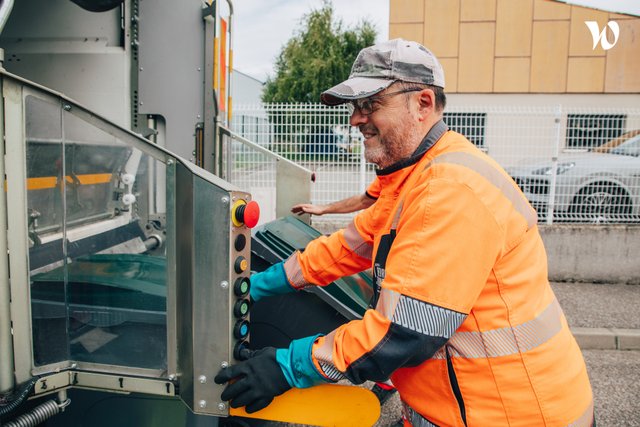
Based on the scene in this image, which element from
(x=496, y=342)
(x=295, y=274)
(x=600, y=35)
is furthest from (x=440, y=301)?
(x=600, y=35)

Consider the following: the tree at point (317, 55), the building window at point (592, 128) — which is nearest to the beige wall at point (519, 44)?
the tree at point (317, 55)

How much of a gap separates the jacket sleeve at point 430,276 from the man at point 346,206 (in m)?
1.96

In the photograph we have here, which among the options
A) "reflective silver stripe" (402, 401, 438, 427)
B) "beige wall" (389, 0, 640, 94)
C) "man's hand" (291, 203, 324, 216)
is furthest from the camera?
"beige wall" (389, 0, 640, 94)

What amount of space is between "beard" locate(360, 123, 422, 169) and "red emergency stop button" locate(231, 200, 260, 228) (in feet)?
1.38

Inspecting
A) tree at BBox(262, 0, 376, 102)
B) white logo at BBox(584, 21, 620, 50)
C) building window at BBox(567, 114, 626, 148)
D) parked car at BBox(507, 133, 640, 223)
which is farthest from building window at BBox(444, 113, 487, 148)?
tree at BBox(262, 0, 376, 102)

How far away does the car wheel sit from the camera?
244 inches

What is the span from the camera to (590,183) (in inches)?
247

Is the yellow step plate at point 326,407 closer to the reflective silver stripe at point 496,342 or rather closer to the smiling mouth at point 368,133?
the reflective silver stripe at point 496,342

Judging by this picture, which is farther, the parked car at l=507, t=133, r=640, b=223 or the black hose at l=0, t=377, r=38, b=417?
the parked car at l=507, t=133, r=640, b=223

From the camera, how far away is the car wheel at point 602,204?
6195 millimetres

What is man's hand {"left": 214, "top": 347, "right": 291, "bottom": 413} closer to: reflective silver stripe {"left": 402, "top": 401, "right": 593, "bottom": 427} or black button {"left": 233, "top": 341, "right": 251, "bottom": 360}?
black button {"left": 233, "top": 341, "right": 251, "bottom": 360}

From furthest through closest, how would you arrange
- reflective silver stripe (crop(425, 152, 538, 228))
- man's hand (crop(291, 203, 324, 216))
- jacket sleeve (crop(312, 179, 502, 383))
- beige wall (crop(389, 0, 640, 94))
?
beige wall (crop(389, 0, 640, 94))
man's hand (crop(291, 203, 324, 216))
reflective silver stripe (crop(425, 152, 538, 228))
jacket sleeve (crop(312, 179, 502, 383))

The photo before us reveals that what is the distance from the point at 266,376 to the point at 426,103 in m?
0.89

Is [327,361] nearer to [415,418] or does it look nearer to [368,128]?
[415,418]
